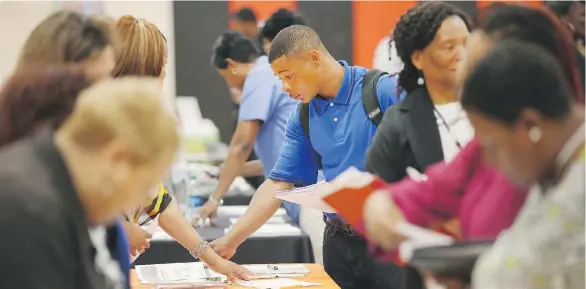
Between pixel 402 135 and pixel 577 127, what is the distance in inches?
30.9

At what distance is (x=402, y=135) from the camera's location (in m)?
1.90

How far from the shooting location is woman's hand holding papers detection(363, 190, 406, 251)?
142 centimetres

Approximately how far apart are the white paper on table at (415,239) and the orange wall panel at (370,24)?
495 cm

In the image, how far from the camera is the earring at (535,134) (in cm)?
112

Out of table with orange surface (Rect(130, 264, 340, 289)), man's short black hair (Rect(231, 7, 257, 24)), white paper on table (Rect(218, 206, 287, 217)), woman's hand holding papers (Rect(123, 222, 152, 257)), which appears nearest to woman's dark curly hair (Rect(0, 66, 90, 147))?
woman's hand holding papers (Rect(123, 222, 152, 257))

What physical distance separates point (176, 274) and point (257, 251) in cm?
82

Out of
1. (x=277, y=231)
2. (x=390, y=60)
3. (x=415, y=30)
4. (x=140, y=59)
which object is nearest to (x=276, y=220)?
(x=277, y=231)

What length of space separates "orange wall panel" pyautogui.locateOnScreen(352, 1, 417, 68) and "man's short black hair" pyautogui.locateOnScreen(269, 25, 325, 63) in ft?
11.6

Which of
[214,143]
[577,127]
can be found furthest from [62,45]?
[214,143]

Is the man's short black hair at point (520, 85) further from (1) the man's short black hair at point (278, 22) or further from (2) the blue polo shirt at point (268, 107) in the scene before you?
(1) the man's short black hair at point (278, 22)

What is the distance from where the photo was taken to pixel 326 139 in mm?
2697

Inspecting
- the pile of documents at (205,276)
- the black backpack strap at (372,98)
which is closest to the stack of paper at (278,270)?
the pile of documents at (205,276)

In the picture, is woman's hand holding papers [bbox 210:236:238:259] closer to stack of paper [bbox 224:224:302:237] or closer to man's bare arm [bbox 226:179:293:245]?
man's bare arm [bbox 226:179:293:245]

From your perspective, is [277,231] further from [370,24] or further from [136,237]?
[370,24]
